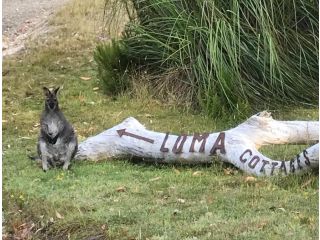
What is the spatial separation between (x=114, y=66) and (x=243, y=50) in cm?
264

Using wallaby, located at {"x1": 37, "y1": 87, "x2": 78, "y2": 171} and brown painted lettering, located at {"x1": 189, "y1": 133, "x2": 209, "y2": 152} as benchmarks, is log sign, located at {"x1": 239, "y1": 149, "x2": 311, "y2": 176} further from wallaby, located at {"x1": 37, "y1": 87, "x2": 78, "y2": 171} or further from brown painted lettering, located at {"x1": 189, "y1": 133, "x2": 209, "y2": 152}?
wallaby, located at {"x1": 37, "y1": 87, "x2": 78, "y2": 171}

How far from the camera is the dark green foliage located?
10.7m

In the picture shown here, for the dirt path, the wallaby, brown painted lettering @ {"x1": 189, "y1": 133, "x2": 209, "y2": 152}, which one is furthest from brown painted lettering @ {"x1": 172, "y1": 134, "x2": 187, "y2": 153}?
the dirt path

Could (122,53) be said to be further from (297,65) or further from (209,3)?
(297,65)

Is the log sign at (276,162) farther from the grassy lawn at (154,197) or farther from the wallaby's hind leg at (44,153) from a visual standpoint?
the wallaby's hind leg at (44,153)

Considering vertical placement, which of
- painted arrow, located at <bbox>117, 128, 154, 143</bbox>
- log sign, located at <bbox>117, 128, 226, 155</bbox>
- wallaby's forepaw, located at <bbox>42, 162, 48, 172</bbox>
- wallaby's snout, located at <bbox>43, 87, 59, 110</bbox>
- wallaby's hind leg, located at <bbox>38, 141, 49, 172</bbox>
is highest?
wallaby's snout, located at <bbox>43, 87, 59, 110</bbox>

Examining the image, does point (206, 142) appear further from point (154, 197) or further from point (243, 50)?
point (243, 50)

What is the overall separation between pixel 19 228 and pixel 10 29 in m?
11.3

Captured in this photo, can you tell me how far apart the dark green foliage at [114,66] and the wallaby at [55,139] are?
3.74 meters

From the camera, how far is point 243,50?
29.2 feet

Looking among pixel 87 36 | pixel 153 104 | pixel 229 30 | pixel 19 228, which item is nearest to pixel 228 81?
pixel 229 30

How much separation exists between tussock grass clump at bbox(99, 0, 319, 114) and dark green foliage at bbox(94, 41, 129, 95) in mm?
1179

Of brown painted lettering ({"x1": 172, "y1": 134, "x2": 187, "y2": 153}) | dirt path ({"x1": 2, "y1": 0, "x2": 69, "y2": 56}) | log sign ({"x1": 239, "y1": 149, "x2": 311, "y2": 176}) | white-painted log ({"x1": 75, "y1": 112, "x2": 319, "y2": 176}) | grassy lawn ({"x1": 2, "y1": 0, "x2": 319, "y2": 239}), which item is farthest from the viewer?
dirt path ({"x1": 2, "y1": 0, "x2": 69, "y2": 56})

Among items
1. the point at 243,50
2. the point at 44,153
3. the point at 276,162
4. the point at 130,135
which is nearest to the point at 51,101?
the point at 44,153
